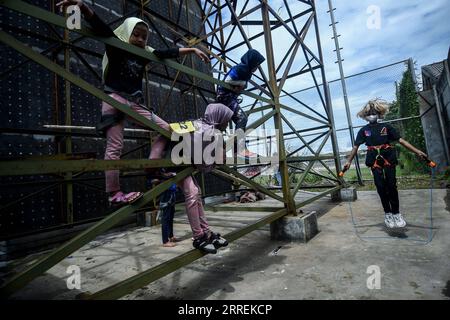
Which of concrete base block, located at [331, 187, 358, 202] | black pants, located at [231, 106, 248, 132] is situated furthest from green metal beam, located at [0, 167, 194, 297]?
concrete base block, located at [331, 187, 358, 202]

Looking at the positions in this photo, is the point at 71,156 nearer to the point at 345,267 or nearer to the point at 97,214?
the point at 345,267

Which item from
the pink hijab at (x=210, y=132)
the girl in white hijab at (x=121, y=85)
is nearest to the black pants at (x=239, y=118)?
the pink hijab at (x=210, y=132)

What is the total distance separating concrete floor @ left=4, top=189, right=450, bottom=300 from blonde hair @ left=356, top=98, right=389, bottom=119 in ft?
6.31

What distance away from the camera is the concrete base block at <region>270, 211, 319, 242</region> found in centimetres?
365

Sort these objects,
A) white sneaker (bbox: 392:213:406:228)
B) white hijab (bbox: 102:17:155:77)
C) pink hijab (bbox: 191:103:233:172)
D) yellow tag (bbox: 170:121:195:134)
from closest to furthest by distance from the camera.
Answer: white hijab (bbox: 102:17:155:77), yellow tag (bbox: 170:121:195:134), pink hijab (bbox: 191:103:233:172), white sneaker (bbox: 392:213:406:228)

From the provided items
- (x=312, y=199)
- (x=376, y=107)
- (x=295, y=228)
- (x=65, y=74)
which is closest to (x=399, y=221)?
(x=312, y=199)

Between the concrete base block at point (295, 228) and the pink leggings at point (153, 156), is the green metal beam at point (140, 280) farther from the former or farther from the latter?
the concrete base block at point (295, 228)

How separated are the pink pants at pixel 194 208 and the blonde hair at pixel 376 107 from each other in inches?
136

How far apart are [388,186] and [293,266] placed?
7.64 feet

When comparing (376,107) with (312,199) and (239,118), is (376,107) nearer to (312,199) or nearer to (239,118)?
(312,199)

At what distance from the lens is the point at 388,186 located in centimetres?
388

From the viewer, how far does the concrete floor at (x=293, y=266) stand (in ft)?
7.17

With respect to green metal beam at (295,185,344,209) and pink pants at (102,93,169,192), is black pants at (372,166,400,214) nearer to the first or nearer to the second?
green metal beam at (295,185,344,209)

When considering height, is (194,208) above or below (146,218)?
above
